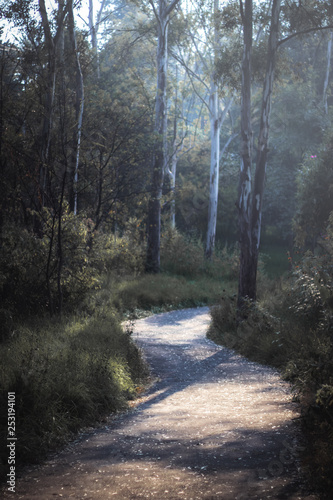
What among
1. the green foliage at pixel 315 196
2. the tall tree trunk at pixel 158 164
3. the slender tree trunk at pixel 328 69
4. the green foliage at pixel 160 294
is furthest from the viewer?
the slender tree trunk at pixel 328 69

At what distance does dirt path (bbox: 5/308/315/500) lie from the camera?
3.92 m

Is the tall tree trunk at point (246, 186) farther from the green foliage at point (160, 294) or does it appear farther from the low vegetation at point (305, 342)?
the green foliage at point (160, 294)

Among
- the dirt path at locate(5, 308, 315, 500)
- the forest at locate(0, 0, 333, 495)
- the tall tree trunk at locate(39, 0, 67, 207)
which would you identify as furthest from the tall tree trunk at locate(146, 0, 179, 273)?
the dirt path at locate(5, 308, 315, 500)

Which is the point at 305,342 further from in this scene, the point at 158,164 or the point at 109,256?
the point at 158,164

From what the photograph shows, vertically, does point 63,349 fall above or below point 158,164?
below

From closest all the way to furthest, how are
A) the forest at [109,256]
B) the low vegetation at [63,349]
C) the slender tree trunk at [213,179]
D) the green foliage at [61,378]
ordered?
1. the green foliage at [61,378]
2. the low vegetation at [63,349]
3. the forest at [109,256]
4. the slender tree trunk at [213,179]

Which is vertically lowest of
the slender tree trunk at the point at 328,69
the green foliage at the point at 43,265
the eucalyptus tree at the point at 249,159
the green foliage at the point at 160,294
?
the green foliage at the point at 160,294

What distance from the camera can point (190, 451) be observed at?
4.73 meters

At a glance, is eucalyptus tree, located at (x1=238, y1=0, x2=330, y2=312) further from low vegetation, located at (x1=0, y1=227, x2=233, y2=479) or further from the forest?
low vegetation, located at (x1=0, y1=227, x2=233, y2=479)

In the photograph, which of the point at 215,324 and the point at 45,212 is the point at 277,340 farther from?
the point at 45,212

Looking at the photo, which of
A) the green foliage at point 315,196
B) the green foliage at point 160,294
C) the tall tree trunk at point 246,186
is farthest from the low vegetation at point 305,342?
the green foliage at point 315,196

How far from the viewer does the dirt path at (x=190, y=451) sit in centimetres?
392

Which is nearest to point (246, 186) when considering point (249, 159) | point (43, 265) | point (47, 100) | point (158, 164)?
point (249, 159)

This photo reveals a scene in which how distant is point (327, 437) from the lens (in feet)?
14.8
